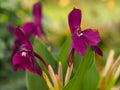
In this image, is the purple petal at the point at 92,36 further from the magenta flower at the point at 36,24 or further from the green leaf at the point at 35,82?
the magenta flower at the point at 36,24

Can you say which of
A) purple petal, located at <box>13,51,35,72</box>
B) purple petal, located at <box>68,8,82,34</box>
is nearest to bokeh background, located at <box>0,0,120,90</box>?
purple petal, located at <box>68,8,82,34</box>

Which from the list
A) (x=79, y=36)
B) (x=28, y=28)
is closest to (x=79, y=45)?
(x=79, y=36)

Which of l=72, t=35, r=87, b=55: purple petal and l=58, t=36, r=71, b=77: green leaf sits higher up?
l=72, t=35, r=87, b=55: purple petal

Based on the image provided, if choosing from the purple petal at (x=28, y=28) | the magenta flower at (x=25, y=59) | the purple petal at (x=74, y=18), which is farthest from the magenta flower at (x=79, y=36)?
the purple petal at (x=28, y=28)

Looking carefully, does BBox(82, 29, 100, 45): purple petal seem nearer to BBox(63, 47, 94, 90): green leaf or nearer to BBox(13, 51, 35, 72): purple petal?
BBox(63, 47, 94, 90): green leaf

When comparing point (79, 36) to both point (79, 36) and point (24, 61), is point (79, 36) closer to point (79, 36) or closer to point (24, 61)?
point (79, 36)

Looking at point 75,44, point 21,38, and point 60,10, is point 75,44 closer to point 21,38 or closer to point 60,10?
point 21,38
